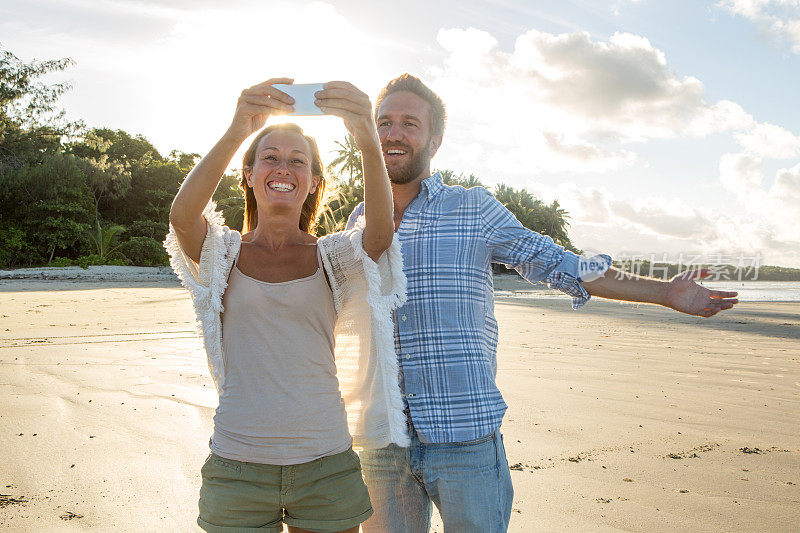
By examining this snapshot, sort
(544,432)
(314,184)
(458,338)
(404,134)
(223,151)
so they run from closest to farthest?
(223,151) < (458,338) < (314,184) < (404,134) < (544,432)

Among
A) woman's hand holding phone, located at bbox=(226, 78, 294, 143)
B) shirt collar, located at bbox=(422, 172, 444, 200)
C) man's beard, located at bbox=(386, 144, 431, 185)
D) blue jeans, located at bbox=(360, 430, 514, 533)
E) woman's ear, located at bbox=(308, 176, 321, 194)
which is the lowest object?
blue jeans, located at bbox=(360, 430, 514, 533)

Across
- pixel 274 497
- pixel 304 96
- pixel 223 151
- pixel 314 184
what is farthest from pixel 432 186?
pixel 274 497

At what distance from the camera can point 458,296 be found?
2076 mm

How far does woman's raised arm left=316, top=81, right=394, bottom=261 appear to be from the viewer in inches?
67.1

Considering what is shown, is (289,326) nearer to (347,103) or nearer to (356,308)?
(356,308)

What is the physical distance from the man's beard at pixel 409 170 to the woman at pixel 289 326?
1.08ft

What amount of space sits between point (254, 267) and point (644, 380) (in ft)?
16.4

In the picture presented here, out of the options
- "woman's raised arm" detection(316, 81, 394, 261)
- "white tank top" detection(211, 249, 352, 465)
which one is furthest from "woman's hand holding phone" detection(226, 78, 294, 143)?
"white tank top" detection(211, 249, 352, 465)

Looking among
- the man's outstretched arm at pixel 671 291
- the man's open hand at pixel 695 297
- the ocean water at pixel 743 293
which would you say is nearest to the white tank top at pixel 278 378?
the man's outstretched arm at pixel 671 291

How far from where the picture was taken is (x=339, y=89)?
5.57 feet

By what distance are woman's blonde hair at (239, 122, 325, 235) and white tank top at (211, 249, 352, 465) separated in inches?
15.6

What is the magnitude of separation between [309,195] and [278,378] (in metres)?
0.72

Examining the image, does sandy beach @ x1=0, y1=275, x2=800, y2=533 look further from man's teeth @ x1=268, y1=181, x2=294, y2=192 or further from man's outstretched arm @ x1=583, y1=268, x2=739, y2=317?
man's teeth @ x1=268, y1=181, x2=294, y2=192

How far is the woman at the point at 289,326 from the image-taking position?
5.81 ft
